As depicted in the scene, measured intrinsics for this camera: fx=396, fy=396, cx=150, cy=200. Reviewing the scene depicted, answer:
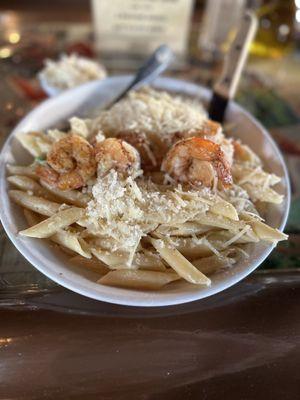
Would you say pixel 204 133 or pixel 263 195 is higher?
pixel 204 133

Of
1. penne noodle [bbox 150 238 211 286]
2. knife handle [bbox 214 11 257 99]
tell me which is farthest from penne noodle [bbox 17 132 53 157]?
knife handle [bbox 214 11 257 99]

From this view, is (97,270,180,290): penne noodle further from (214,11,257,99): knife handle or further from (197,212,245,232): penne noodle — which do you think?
(214,11,257,99): knife handle

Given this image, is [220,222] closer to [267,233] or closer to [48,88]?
[267,233]

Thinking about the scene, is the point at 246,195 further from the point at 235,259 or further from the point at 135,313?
the point at 135,313

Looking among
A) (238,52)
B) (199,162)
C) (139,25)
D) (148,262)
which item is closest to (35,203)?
(148,262)

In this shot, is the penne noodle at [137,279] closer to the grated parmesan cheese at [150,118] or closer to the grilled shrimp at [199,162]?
the grilled shrimp at [199,162]
